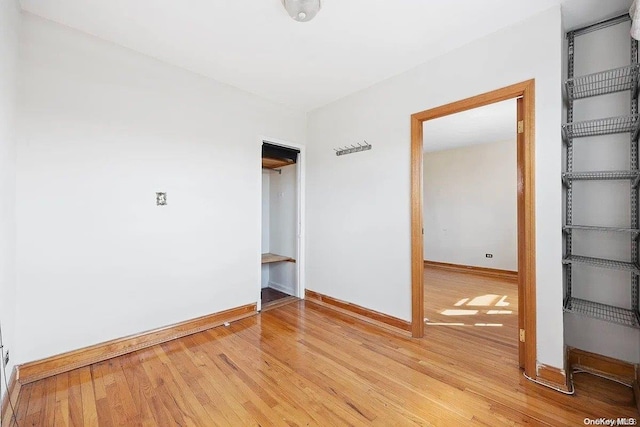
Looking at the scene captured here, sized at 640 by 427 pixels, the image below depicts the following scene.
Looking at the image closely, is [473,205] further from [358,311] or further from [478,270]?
[358,311]

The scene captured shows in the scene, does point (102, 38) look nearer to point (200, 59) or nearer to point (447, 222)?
point (200, 59)

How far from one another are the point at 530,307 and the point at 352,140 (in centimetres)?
228

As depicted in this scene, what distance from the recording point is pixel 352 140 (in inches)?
126

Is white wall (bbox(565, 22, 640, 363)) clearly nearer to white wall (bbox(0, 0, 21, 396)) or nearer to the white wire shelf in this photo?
the white wire shelf

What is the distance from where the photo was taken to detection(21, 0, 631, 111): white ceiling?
1.85 metres

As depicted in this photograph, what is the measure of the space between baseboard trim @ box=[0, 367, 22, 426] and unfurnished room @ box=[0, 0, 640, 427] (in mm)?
13

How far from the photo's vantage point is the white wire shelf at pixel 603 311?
67.8 inches

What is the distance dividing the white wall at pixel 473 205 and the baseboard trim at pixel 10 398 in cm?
603

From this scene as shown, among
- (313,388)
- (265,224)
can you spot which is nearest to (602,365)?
(313,388)

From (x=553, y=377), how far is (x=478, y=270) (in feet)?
12.7

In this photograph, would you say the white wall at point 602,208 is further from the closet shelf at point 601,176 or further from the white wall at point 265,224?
the white wall at point 265,224

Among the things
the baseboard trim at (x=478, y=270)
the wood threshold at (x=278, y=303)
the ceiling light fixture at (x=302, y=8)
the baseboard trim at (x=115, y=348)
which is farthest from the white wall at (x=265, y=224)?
the baseboard trim at (x=478, y=270)

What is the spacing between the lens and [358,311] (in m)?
3.08

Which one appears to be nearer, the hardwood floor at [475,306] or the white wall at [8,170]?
the white wall at [8,170]
